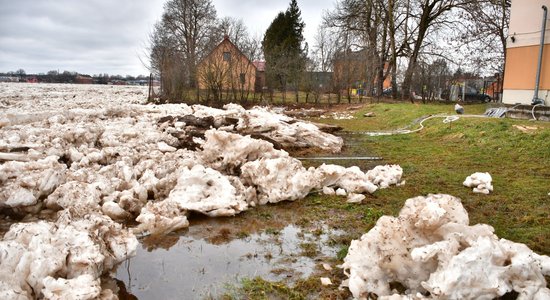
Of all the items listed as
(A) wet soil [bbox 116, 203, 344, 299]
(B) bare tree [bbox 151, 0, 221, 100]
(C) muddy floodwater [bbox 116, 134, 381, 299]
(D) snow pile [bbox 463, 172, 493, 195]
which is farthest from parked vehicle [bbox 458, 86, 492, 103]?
(A) wet soil [bbox 116, 203, 344, 299]

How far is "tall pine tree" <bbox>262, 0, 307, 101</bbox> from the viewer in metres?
30.0

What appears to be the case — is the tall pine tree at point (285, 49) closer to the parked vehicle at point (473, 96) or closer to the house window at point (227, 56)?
the house window at point (227, 56)

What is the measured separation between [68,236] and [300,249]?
2.21m

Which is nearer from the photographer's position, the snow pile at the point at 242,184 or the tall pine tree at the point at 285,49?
the snow pile at the point at 242,184

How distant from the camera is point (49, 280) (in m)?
2.89

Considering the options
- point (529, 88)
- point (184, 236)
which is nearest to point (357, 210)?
point (184, 236)

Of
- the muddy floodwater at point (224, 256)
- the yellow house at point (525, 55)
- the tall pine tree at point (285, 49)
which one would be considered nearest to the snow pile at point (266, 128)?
the muddy floodwater at point (224, 256)

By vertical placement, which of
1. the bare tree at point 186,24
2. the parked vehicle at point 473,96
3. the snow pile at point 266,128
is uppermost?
the bare tree at point 186,24

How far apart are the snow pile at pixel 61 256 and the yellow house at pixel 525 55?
49.7 ft

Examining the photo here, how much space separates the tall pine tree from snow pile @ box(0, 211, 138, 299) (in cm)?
2486

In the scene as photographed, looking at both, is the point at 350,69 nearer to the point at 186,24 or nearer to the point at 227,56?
the point at 227,56

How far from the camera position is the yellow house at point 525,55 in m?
14.2

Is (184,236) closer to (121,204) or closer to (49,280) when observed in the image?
(121,204)

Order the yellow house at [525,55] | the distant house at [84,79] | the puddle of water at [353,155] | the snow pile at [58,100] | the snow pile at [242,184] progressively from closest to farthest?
the snow pile at [242,184]
the puddle of water at [353,155]
the yellow house at [525,55]
the snow pile at [58,100]
the distant house at [84,79]
